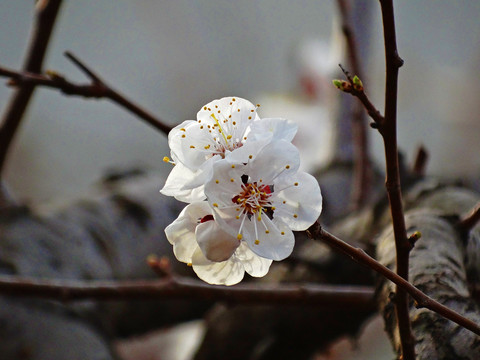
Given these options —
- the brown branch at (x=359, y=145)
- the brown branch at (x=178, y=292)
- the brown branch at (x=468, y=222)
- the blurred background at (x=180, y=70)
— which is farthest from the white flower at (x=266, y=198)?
the blurred background at (x=180, y=70)

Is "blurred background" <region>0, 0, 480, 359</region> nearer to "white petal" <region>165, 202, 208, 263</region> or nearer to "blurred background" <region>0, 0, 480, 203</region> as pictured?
"blurred background" <region>0, 0, 480, 203</region>

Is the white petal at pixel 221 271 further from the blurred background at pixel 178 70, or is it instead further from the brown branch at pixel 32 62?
the blurred background at pixel 178 70

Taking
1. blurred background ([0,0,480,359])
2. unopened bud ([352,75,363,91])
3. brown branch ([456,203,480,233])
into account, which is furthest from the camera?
blurred background ([0,0,480,359])

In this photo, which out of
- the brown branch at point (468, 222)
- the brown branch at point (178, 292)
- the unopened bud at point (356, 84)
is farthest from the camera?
Answer: the brown branch at point (178, 292)

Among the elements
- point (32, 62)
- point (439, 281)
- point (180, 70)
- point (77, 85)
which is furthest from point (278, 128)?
point (180, 70)

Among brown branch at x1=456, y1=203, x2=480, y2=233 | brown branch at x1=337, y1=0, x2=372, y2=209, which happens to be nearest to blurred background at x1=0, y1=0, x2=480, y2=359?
brown branch at x1=337, y1=0, x2=372, y2=209

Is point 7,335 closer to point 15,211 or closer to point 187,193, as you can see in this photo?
point 15,211

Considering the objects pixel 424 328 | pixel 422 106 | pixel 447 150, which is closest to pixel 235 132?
pixel 424 328
